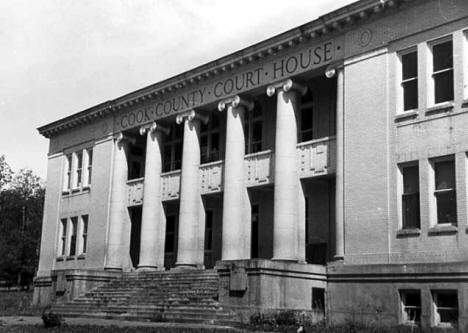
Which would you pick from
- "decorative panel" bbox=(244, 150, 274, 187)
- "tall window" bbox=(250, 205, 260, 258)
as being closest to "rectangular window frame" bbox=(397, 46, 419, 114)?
"decorative panel" bbox=(244, 150, 274, 187)

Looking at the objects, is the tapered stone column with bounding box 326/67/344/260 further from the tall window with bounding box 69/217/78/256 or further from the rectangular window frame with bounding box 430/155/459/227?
the tall window with bounding box 69/217/78/256

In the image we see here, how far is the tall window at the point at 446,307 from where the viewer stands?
2036cm

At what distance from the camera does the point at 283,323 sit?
2127 cm

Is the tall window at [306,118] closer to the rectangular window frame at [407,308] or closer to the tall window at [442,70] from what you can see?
the tall window at [442,70]

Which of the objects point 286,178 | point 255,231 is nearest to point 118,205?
point 255,231

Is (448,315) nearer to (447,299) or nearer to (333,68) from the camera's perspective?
(447,299)

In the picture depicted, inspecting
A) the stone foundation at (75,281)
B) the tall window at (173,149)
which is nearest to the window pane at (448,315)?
the stone foundation at (75,281)

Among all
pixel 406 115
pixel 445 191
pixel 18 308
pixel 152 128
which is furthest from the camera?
pixel 18 308

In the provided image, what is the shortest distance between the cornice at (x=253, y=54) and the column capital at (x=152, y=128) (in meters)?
1.44

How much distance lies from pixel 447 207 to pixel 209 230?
1603 cm

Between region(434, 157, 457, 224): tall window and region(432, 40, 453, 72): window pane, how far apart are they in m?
3.26

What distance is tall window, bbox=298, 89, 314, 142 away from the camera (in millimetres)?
29656

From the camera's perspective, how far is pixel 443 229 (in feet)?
69.7

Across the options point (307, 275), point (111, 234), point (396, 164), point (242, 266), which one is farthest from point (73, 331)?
point (111, 234)
